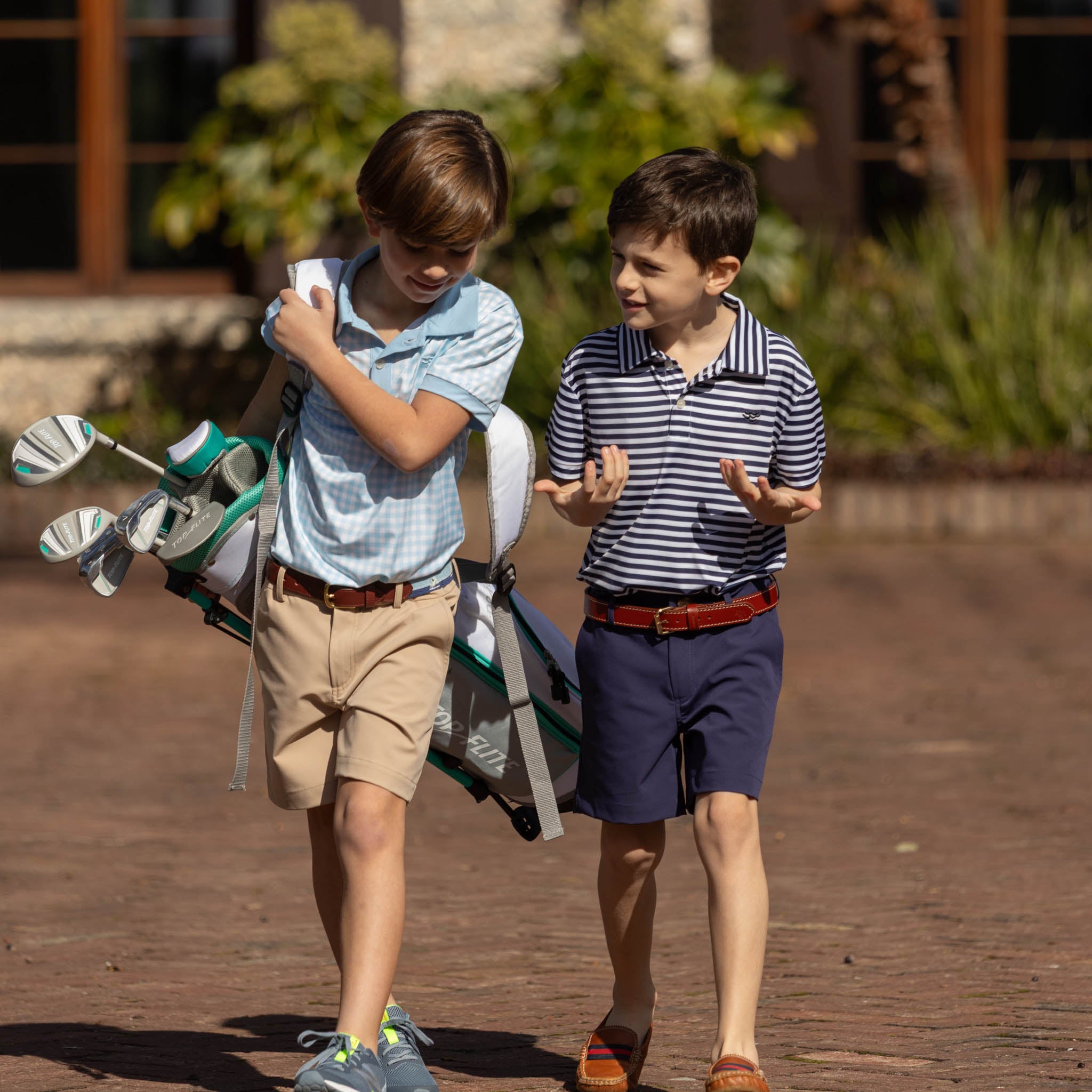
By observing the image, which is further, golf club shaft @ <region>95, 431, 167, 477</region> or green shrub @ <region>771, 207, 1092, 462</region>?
green shrub @ <region>771, 207, 1092, 462</region>

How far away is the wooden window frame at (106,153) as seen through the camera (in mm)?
11305

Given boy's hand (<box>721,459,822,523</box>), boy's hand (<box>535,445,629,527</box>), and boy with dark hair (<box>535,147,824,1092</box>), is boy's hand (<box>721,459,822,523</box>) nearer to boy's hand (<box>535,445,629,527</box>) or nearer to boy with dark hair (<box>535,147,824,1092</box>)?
boy with dark hair (<box>535,147,824,1092</box>)

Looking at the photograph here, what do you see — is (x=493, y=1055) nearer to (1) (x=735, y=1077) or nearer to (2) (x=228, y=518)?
(1) (x=735, y=1077)

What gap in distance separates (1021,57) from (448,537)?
31.9ft

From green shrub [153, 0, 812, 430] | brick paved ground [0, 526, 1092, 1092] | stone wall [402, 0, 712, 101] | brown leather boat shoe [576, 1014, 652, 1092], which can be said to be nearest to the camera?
brown leather boat shoe [576, 1014, 652, 1092]

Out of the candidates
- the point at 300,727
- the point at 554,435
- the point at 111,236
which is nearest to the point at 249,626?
the point at 300,727

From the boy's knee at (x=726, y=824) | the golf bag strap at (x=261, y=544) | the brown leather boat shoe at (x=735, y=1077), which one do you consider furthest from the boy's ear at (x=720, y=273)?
the brown leather boat shoe at (x=735, y=1077)

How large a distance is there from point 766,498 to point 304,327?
73cm

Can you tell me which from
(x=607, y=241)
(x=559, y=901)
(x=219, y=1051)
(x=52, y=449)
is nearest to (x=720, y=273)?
(x=52, y=449)

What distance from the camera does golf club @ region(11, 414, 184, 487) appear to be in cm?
281

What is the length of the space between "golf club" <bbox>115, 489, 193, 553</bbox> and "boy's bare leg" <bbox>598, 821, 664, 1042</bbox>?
829mm

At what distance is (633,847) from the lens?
289 cm

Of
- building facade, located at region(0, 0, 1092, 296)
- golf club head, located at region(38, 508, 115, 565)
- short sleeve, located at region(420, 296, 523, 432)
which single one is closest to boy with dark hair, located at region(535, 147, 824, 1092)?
short sleeve, located at region(420, 296, 523, 432)

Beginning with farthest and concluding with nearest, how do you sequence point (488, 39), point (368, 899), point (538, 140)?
1. point (488, 39)
2. point (538, 140)
3. point (368, 899)
